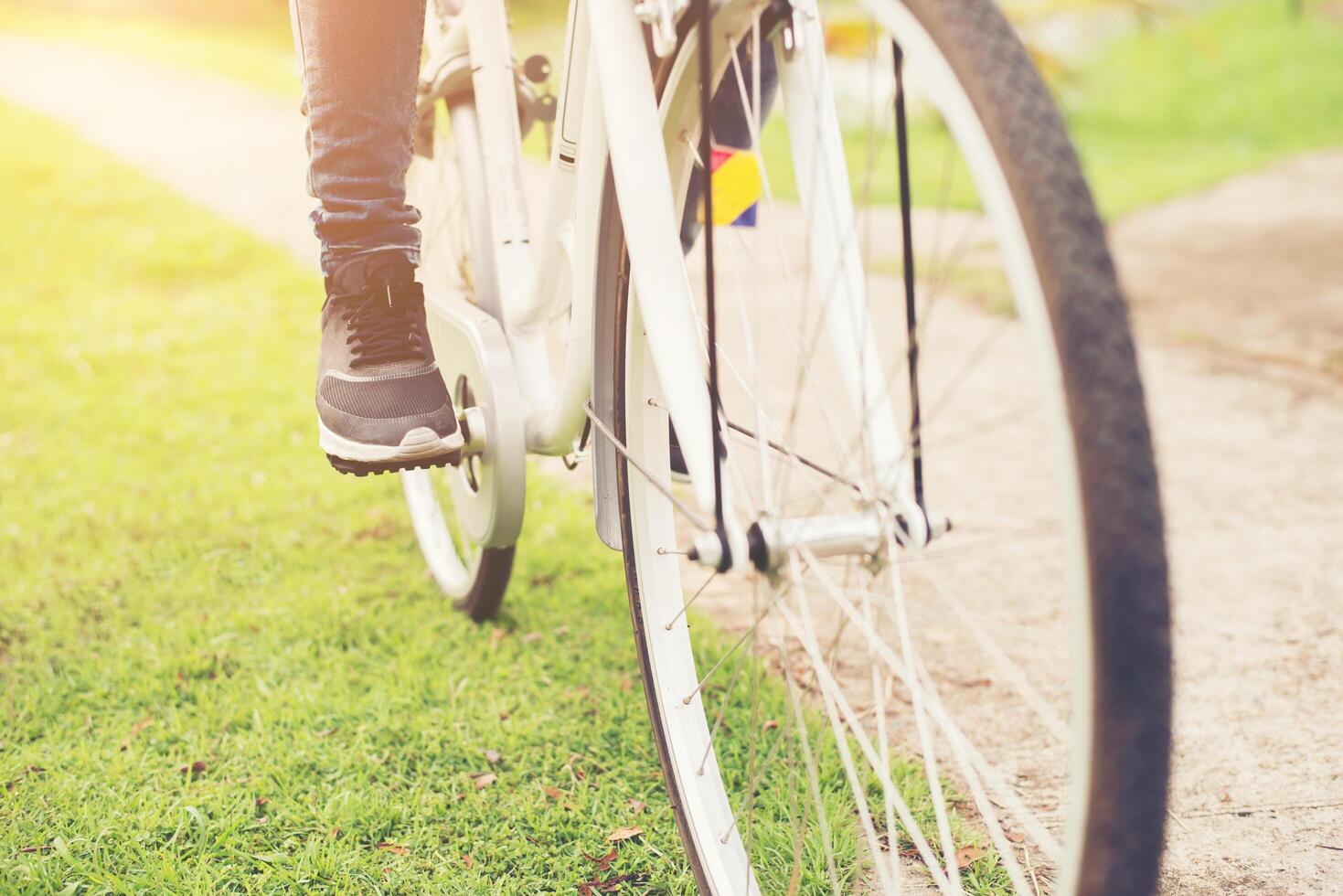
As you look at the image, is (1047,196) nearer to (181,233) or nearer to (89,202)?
(181,233)

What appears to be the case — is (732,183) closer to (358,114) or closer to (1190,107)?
(358,114)

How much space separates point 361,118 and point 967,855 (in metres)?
1.13

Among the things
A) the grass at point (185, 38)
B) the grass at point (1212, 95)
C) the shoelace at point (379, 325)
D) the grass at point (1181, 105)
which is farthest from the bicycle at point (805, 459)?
the grass at point (185, 38)

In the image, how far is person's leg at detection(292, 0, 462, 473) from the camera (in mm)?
1407

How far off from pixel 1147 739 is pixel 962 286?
11.2ft

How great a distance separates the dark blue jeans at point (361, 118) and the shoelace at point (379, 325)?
0.18ft

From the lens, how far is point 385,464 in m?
1.48

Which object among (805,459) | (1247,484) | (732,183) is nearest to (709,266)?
(732,183)

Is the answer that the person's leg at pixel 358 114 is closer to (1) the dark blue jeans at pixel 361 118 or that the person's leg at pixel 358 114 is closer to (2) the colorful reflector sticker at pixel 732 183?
(1) the dark blue jeans at pixel 361 118

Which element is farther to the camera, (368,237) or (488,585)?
(488,585)

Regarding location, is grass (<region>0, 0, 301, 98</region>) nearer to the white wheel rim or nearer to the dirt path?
the dirt path

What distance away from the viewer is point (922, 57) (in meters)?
0.80

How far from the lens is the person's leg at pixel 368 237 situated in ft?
4.62

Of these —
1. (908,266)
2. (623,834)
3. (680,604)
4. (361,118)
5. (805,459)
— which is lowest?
(623,834)
